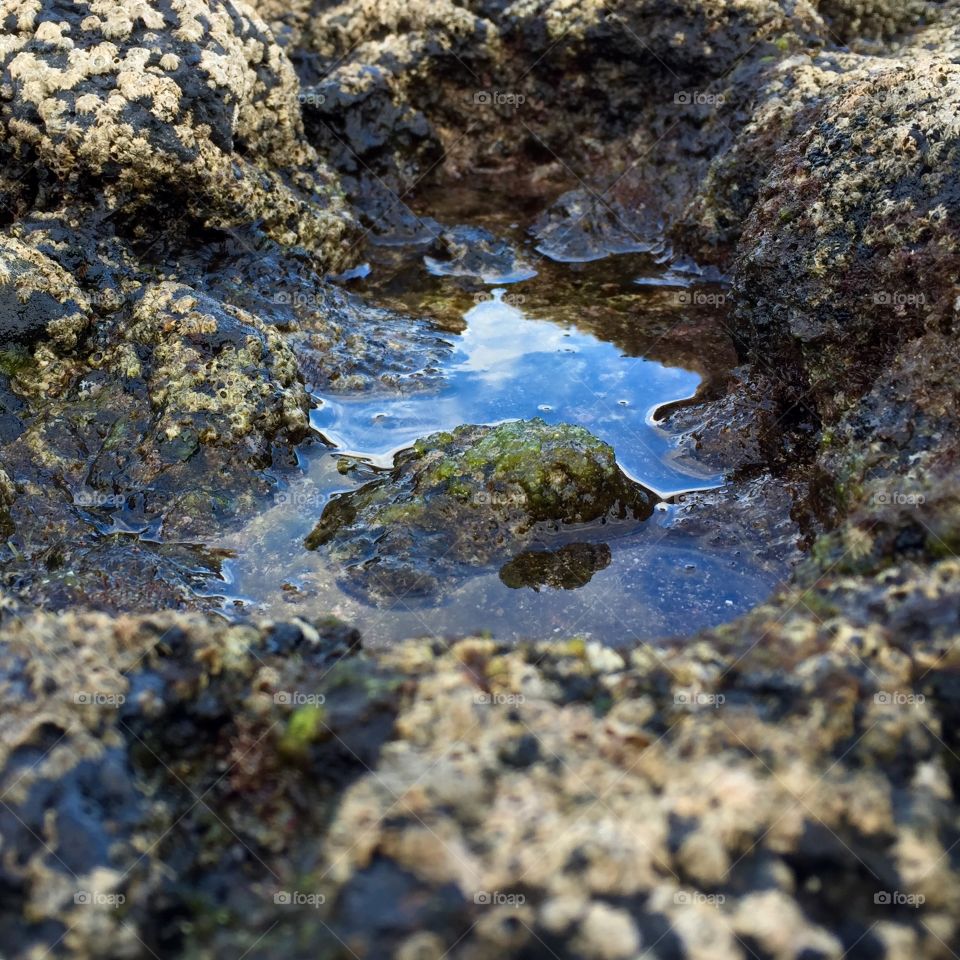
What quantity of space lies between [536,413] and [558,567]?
1411mm

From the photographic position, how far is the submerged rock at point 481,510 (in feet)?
14.4

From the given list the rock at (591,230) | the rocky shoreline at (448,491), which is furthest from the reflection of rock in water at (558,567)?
the rock at (591,230)

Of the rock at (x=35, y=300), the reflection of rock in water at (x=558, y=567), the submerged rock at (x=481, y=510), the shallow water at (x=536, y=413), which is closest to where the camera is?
the shallow water at (x=536, y=413)

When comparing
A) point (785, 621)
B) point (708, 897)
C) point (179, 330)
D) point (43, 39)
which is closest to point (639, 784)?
point (708, 897)

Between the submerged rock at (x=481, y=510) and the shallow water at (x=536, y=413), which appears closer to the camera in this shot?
the shallow water at (x=536, y=413)

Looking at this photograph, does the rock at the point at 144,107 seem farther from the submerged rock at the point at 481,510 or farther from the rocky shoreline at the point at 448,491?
the submerged rock at the point at 481,510

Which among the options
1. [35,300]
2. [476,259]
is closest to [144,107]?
[35,300]

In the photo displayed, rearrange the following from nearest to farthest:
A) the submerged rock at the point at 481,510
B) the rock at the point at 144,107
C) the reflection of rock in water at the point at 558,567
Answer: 1. the reflection of rock in water at the point at 558,567
2. the submerged rock at the point at 481,510
3. the rock at the point at 144,107

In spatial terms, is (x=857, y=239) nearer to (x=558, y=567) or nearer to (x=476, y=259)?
(x=558, y=567)

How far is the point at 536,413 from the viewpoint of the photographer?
5477mm

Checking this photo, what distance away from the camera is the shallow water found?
4.12 m

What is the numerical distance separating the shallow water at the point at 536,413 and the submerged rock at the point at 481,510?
130 millimetres

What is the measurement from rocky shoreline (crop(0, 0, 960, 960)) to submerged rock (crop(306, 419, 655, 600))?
3.5 inches

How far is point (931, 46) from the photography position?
7238 mm
